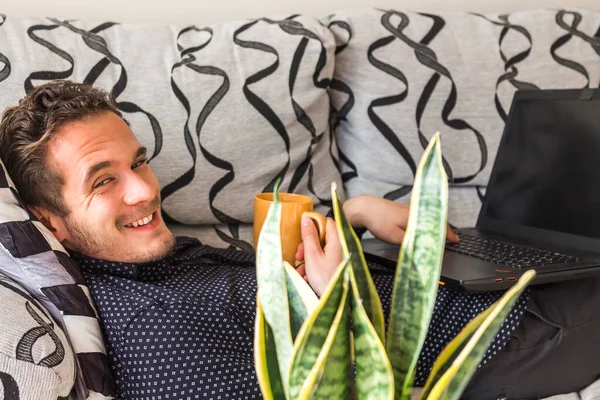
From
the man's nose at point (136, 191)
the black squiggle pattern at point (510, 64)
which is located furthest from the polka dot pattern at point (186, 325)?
the black squiggle pattern at point (510, 64)

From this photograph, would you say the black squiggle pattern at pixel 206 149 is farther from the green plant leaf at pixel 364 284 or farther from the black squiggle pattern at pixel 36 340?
the green plant leaf at pixel 364 284

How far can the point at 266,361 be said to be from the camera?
584 mm

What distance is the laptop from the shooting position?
1.22m

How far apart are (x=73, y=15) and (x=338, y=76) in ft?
2.50

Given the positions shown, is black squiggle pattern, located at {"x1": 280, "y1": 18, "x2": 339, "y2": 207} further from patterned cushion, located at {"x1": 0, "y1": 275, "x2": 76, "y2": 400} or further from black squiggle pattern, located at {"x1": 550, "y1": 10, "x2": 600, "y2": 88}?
patterned cushion, located at {"x1": 0, "y1": 275, "x2": 76, "y2": 400}

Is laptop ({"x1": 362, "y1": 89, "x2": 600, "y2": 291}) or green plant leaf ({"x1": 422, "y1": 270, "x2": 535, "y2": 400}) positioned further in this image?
laptop ({"x1": 362, "y1": 89, "x2": 600, "y2": 291})

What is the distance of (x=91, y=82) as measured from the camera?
1445 mm

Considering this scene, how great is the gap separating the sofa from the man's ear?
0.34 meters

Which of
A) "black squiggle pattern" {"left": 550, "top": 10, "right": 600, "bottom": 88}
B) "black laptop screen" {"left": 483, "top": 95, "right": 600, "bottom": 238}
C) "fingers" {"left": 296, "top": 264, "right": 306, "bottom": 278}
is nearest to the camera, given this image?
"fingers" {"left": 296, "top": 264, "right": 306, "bottom": 278}

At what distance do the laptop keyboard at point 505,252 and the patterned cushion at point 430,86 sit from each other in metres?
0.30

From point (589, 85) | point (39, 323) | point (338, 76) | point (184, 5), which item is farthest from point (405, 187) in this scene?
point (39, 323)

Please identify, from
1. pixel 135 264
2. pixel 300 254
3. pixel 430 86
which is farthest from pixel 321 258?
pixel 430 86

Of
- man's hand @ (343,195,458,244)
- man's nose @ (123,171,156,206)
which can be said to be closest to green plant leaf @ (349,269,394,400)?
man's nose @ (123,171,156,206)

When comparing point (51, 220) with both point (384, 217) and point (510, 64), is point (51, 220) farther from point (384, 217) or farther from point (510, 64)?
point (510, 64)
